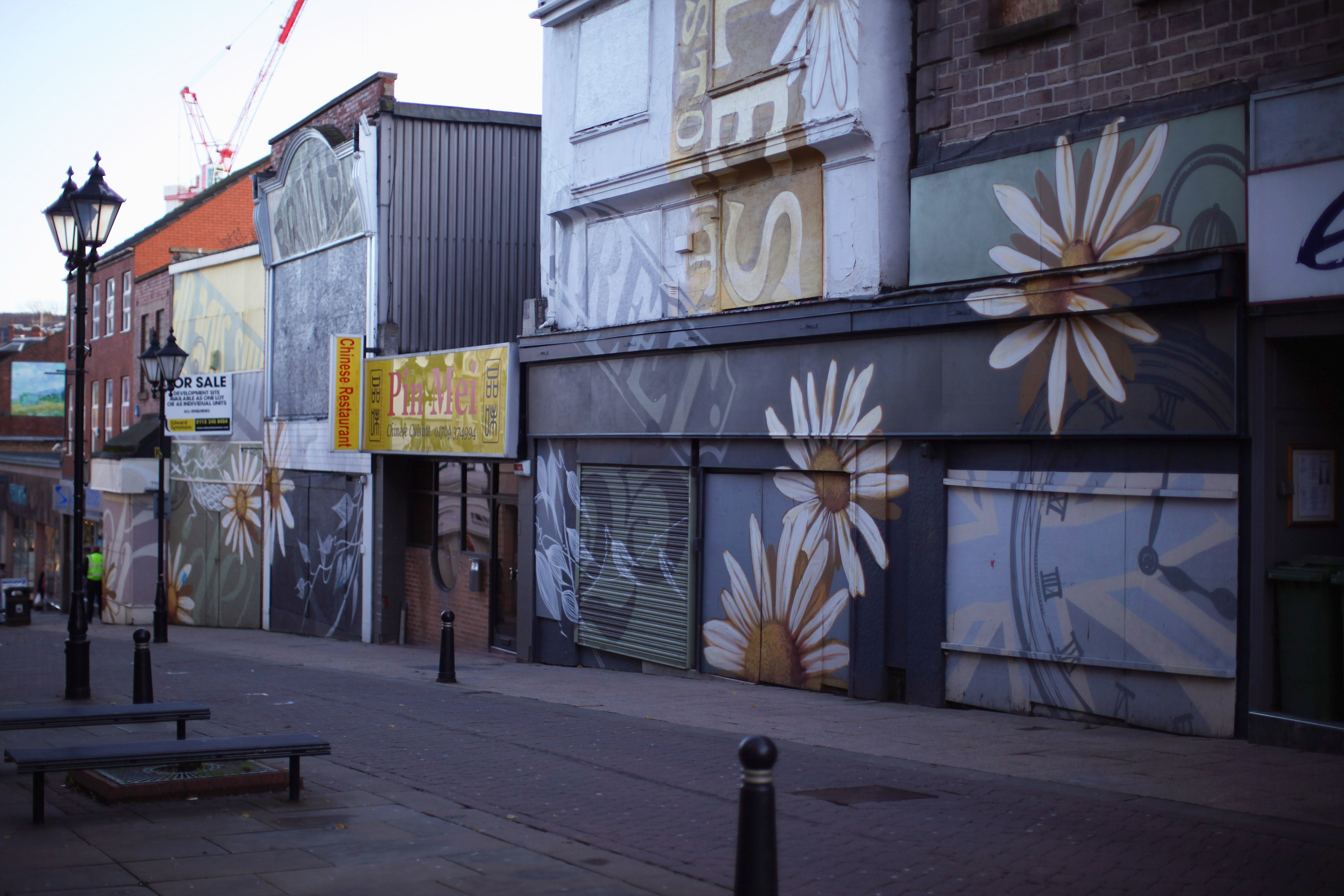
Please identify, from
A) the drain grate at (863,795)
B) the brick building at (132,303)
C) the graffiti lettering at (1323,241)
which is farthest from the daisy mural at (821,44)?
the brick building at (132,303)

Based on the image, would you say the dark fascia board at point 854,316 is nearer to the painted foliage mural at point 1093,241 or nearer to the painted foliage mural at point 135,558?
the painted foliage mural at point 1093,241

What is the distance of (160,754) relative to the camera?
7484mm

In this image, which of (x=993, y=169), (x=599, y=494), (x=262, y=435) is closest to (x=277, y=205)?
(x=262, y=435)

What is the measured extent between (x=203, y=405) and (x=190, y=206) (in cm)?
1382

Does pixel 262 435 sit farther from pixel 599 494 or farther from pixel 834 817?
pixel 834 817

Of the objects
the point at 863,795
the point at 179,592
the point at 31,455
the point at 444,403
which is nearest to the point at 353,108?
the point at 444,403

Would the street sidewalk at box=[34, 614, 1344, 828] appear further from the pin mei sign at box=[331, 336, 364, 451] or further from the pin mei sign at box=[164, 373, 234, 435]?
the pin mei sign at box=[164, 373, 234, 435]

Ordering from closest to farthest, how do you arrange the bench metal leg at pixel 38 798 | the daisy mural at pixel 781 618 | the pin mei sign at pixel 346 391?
the bench metal leg at pixel 38 798 < the daisy mural at pixel 781 618 < the pin mei sign at pixel 346 391

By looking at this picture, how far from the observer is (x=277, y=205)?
2775cm

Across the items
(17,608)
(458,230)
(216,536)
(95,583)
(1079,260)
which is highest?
(458,230)

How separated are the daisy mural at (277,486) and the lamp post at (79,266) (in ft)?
42.9

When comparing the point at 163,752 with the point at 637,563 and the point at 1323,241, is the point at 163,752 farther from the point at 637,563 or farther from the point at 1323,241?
the point at 637,563

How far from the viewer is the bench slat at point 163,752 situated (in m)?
7.16

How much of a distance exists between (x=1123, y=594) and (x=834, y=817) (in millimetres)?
4167
